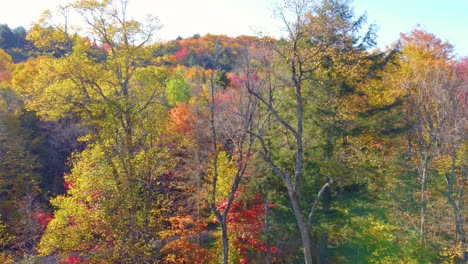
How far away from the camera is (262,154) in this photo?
11422 millimetres

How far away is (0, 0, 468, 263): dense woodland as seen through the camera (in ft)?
36.9

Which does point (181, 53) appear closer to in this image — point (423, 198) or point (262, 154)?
point (423, 198)

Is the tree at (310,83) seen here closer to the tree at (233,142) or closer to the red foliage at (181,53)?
the tree at (233,142)

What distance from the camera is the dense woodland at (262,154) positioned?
11.3 meters

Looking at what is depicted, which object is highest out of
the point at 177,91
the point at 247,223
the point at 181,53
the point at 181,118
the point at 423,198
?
the point at 181,53

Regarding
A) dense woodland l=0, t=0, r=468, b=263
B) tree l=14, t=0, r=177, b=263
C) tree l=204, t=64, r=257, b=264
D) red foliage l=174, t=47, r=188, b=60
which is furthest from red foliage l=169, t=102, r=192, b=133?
red foliage l=174, t=47, r=188, b=60

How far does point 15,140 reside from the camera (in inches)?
870

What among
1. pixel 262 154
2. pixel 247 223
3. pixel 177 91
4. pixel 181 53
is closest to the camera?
pixel 262 154

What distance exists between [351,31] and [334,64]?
1421 millimetres

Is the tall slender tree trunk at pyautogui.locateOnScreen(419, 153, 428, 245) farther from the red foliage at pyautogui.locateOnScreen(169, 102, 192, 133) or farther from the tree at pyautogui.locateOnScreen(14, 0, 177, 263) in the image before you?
the red foliage at pyautogui.locateOnScreen(169, 102, 192, 133)

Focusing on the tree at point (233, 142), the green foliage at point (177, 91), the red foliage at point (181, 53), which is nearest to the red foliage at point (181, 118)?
the tree at point (233, 142)

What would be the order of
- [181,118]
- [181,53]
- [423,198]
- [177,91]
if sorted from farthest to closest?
[181,53]
[177,91]
[181,118]
[423,198]

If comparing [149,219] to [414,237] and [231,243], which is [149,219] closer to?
[231,243]

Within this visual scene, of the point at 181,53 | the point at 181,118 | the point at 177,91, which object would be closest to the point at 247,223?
the point at 181,118
